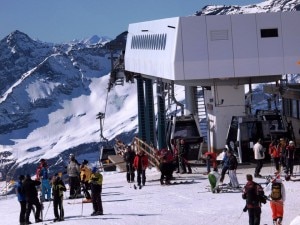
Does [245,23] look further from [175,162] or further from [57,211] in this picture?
[57,211]

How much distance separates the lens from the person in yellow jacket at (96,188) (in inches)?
700

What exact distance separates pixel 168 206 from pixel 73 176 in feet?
14.1

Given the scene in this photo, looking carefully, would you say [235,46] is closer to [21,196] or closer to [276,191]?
[21,196]

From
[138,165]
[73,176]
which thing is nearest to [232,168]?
[138,165]

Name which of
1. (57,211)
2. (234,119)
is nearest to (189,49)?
(234,119)

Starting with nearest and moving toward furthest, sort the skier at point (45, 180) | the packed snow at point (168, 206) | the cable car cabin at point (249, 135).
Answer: the packed snow at point (168, 206)
the skier at point (45, 180)
the cable car cabin at point (249, 135)

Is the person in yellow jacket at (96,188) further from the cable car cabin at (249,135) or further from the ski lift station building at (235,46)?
the ski lift station building at (235,46)

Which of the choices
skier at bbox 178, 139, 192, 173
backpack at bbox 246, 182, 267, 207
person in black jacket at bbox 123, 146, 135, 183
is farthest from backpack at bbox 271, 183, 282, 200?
skier at bbox 178, 139, 192, 173

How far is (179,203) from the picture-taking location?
19.8 m

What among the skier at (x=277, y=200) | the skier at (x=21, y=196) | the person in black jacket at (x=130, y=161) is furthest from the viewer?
the person in black jacket at (x=130, y=161)

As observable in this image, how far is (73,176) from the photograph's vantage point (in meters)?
22.5

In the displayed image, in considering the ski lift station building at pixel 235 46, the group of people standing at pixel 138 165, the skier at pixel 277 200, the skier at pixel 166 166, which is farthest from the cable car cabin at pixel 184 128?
the skier at pixel 277 200

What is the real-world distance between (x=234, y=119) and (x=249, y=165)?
2163mm

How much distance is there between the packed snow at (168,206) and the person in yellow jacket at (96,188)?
23 centimetres
